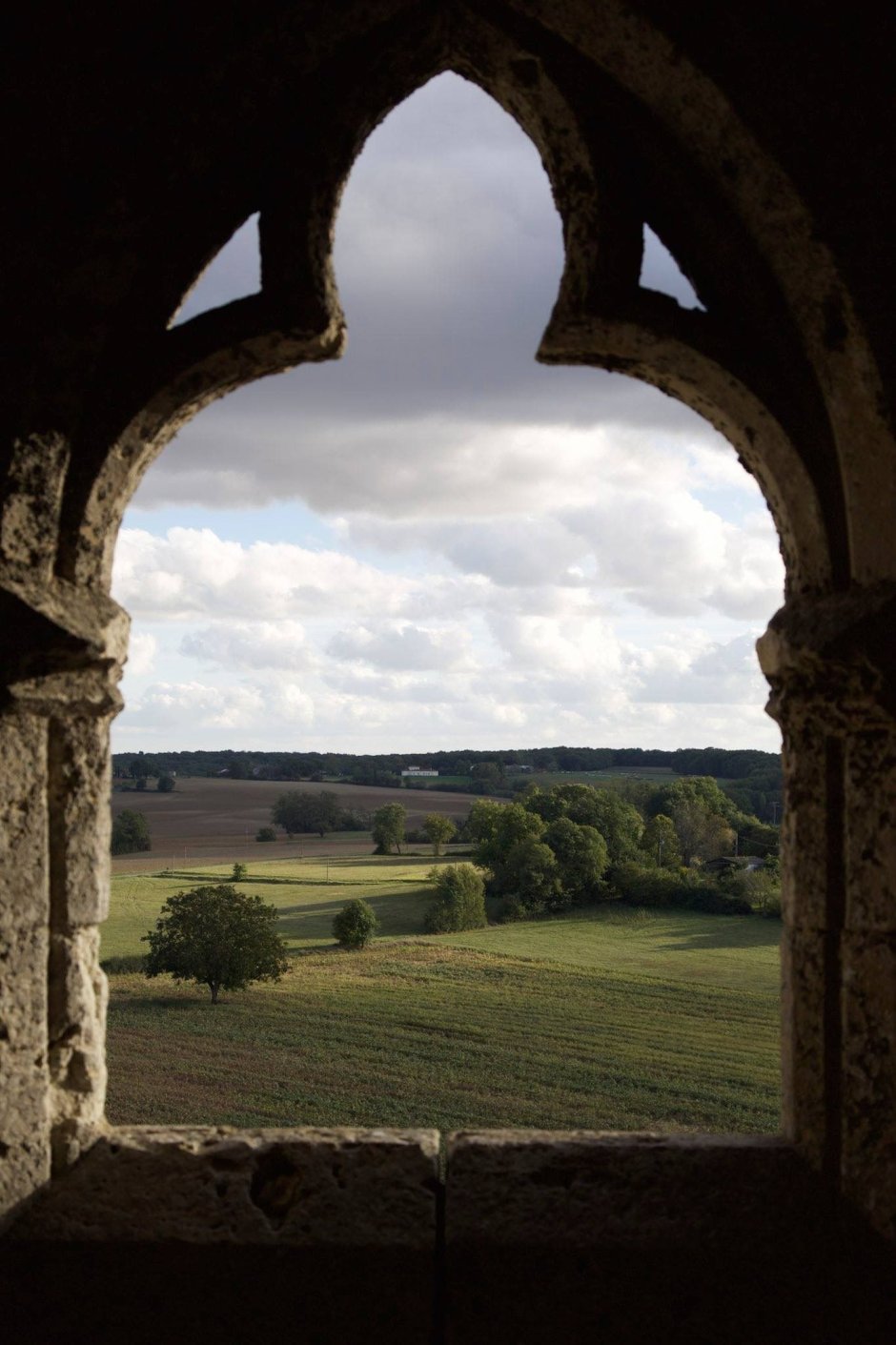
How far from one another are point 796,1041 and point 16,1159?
2238 mm

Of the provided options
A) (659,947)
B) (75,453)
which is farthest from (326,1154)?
(659,947)

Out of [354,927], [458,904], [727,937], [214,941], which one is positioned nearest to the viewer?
[214,941]

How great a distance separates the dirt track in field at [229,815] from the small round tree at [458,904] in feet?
9.68

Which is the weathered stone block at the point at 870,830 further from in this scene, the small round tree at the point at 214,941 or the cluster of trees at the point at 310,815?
the cluster of trees at the point at 310,815

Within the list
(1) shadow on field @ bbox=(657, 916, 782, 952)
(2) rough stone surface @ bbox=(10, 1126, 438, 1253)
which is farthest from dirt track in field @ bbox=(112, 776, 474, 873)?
(2) rough stone surface @ bbox=(10, 1126, 438, 1253)

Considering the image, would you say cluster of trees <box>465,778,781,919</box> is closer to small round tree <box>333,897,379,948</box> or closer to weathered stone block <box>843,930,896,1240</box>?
small round tree <box>333,897,379,948</box>

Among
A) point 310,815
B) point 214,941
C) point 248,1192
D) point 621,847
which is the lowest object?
point 214,941

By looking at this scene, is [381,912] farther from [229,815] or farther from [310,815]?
[229,815]

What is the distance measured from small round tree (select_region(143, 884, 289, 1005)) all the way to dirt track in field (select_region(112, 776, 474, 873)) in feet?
4.97

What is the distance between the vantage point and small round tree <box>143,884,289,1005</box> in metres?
23.2

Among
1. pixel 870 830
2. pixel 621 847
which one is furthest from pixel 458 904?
pixel 870 830

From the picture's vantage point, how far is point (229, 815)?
27.6 m

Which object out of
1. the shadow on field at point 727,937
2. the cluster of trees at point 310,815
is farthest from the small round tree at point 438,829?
the shadow on field at point 727,937

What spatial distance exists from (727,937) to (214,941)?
1233cm
